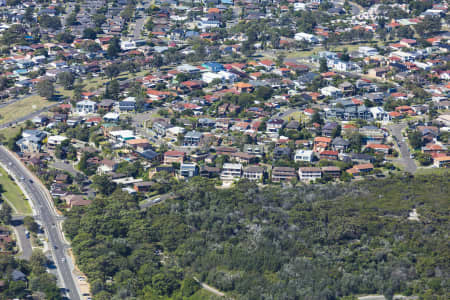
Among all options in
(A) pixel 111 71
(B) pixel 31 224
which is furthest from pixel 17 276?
(A) pixel 111 71

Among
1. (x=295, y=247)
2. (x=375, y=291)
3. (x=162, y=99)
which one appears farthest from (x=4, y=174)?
(x=375, y=291)

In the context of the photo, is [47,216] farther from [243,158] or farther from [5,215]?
[243,158]

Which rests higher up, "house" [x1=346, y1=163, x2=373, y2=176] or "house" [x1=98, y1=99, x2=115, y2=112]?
"house" [x1=98, y1=99, x2=115, y2=112]

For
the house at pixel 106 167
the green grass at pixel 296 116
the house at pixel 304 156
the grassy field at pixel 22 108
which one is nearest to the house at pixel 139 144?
the house at pixel 106 167

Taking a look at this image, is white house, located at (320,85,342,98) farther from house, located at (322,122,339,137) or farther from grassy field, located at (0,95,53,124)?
grassy field, located at (0,95,53,124)

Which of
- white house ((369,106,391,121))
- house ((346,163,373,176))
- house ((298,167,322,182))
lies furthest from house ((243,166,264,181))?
white house ((369,106,391,121))
